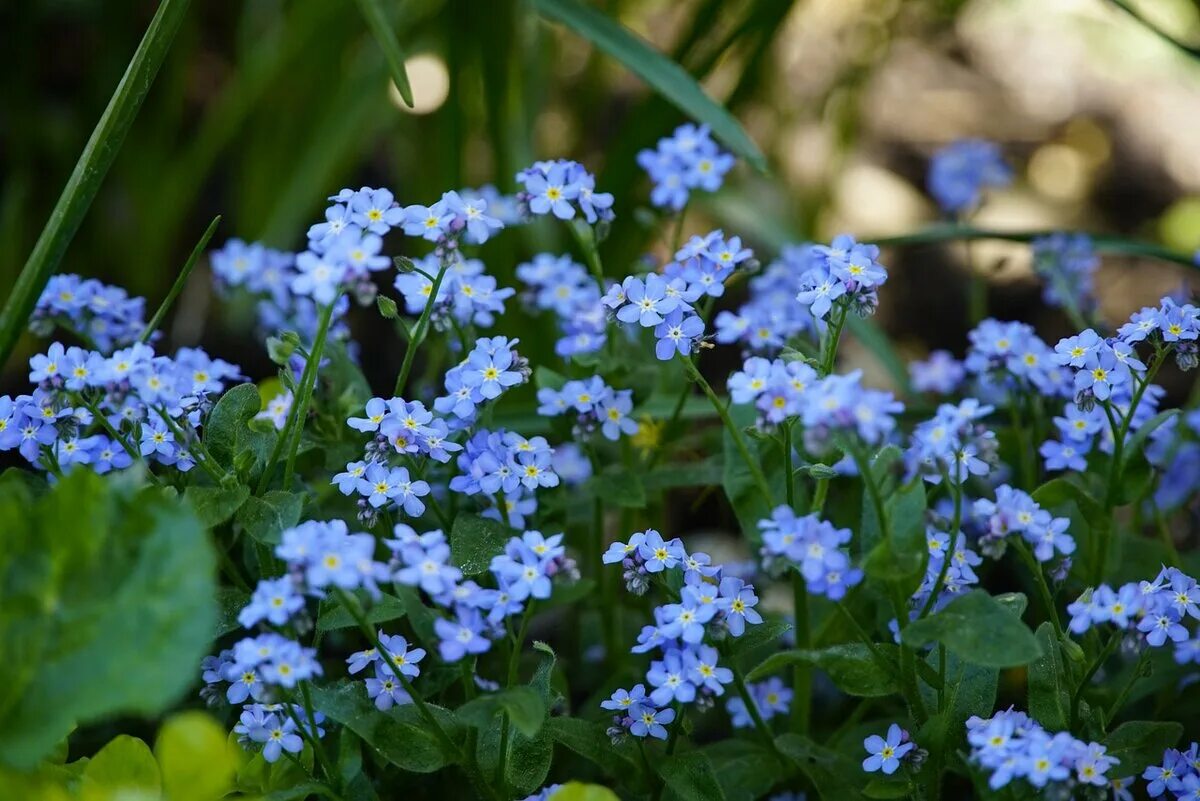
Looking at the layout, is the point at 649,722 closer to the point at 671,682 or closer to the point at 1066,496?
the point at 671,682

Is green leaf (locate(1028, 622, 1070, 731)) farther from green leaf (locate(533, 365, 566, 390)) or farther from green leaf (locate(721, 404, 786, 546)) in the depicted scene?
green leaf (locate(533, 365, 566, 390))

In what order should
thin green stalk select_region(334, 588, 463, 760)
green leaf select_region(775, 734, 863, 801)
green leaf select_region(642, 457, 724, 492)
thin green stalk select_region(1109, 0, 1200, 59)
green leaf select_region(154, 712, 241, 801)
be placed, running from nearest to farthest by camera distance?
green leaf select_region(154, 712, 241, 801) < thin green stalk select_region(334, 588, 463, 760) < green leaf select_region(775, 734, 863, 801) < green leaf select_region(642, 457, 724, 492) < thin green stalk select_region(1109, 0, 1200, 59)

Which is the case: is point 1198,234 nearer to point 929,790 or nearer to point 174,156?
point 929,790

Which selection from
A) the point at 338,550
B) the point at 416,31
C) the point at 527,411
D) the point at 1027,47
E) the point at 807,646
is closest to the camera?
the point at 338,550

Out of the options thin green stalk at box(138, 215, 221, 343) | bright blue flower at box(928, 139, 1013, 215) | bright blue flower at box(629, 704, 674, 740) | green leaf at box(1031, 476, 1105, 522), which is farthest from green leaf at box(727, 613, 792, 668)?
bright blue flower at box(928, 139, 1013, 215)

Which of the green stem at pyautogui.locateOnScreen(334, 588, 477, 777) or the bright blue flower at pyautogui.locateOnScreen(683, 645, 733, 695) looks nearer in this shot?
the green stem at pyautogui.locateOnScreen(334, 588, 477, 777)

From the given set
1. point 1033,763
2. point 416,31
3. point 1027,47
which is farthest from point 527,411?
point 1027,47

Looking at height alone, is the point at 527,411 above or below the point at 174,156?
below

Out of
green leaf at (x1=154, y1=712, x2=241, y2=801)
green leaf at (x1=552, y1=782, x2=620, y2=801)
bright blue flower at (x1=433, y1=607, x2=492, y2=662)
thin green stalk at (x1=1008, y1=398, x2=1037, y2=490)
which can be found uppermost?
thin green stalk at (x1=1008, y1=398, x2=1037, y2=490)
